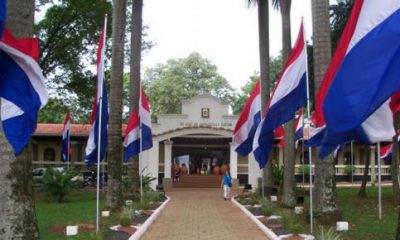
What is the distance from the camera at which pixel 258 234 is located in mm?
14320

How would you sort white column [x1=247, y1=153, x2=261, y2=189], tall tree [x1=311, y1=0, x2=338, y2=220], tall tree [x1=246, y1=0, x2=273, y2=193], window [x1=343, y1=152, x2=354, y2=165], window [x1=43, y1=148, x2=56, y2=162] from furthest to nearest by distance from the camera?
window [x1=343, y1=152, x2=354, y2=165] < window [x1=43, y1=148, x2=56, y2=162] < white column [x1=247, y1=153, x2=261, y2=189] < tall tree [x1=246, y1=0, x2=273, y2=193] < tall tree [x1=311, y1=0, x2=338, y2=220]

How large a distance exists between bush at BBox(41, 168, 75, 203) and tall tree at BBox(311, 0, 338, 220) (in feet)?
44.7

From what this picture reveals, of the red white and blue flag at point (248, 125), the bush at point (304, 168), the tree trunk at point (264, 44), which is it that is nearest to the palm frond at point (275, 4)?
the tree trunk at point (264, 44)

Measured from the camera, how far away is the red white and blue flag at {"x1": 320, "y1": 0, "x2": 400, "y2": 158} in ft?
18.6

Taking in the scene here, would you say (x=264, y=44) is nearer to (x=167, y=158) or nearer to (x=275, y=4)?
(x=275, y=4)

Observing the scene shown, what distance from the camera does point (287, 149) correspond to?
2002 cm

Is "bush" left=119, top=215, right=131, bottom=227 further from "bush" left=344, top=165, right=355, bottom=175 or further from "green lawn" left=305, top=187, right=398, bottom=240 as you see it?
"bush" left=344, top=165, right=355, bottom=175

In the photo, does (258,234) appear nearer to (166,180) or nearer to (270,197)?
(270,197)

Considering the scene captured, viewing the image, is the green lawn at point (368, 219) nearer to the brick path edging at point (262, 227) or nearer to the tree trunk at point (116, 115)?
the brick path edging at point (262, 227)

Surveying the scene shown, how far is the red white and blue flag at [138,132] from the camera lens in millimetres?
22156

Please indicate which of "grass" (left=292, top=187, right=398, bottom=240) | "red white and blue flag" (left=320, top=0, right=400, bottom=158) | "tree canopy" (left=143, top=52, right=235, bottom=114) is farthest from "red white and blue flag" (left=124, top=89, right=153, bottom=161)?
"tree canopy" (left=143, top=52, right=235, bottom=114)

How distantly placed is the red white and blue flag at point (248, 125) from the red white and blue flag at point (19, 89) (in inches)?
529

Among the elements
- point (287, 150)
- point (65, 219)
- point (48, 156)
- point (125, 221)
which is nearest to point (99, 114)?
point (125, 221)

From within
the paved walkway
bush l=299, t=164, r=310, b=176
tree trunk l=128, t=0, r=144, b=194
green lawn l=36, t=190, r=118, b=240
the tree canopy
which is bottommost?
the paved walkway
